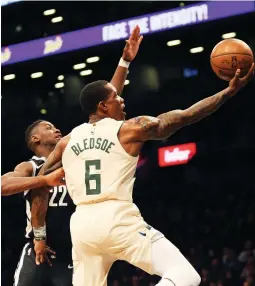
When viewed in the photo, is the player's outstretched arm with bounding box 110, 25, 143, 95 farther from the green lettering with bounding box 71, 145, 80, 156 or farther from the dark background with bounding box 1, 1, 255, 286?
the dark background with bounding box 1, 1, 255, 286

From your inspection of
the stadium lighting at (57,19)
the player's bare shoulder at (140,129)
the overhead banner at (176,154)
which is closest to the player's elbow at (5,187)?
the player's bare shoulder at (140,129)

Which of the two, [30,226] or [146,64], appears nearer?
[30,226]

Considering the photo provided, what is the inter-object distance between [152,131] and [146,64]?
13.3 m

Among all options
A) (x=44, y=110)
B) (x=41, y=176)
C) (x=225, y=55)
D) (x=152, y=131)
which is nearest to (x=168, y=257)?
(x=152, y=131)

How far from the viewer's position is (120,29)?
47.2 feet

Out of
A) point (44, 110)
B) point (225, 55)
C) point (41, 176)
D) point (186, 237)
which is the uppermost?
point (44, 110)

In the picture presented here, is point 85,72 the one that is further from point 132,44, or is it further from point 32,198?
point 32,198

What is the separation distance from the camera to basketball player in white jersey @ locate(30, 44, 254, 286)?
13.9 ft

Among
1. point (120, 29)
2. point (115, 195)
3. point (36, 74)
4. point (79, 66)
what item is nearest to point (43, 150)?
point (115, 195)

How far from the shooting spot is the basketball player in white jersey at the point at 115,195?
4242 mm

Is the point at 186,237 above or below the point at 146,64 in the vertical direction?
below

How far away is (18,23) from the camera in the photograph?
17531mm

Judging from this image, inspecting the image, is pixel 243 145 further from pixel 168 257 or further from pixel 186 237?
pixel 168 257

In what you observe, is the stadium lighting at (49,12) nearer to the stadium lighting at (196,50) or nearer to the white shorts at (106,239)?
the stadium lighting at (196,50)
